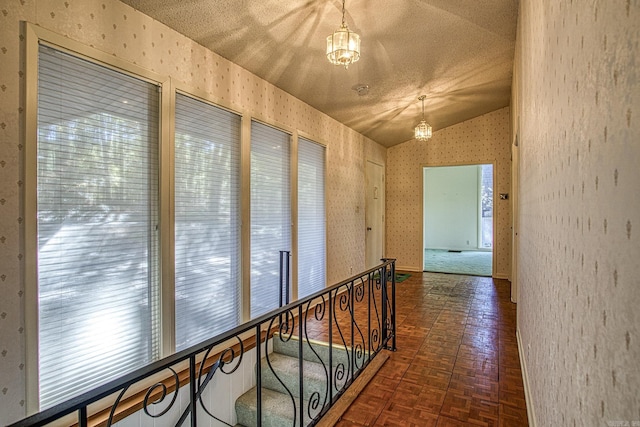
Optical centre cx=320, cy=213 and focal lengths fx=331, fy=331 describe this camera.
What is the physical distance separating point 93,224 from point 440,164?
5.91m

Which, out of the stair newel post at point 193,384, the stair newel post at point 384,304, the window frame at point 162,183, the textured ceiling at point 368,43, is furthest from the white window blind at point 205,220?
the stair newel post at point 193,384

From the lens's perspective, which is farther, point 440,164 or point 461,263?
point 461,263

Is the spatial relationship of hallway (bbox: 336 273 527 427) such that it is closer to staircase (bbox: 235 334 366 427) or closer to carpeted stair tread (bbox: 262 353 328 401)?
staircase (bbox: 235 334 366 427)

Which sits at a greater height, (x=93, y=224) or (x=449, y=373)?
(x=93, y=224)

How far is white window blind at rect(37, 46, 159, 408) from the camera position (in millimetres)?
1886

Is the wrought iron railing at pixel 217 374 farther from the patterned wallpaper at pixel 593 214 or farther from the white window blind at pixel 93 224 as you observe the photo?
the patterned wallpaper at pixel 593 214

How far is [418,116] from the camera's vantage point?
5.39 meters

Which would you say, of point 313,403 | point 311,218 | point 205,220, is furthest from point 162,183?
point 311,218

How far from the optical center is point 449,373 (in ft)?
8.59

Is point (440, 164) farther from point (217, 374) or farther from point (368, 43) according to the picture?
point (217, 374)

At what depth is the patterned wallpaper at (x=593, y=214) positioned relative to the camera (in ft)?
1.79

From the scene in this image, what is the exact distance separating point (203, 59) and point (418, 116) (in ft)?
12.1

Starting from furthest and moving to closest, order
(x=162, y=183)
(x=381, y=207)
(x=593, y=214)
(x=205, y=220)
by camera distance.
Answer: (x=381, y=207) → (x=205, y=220) → (x=162, y=183) → (x=593, y=214)

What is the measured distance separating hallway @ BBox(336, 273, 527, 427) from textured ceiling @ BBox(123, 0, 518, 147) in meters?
2.81
